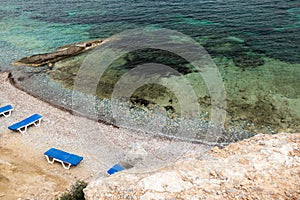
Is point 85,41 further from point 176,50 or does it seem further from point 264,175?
point 264,175

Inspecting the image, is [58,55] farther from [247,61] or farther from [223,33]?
[247,61]

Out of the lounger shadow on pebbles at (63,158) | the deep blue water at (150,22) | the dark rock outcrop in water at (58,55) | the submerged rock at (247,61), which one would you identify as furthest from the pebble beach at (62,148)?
the deep blue water at (150,22)

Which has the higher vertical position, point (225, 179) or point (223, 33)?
point (223, 33)

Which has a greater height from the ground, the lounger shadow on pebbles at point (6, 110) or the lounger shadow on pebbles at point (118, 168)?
the lounger shadow on pebbles at point (6, 110)

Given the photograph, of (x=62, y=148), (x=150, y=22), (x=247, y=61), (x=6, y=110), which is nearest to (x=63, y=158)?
(x=62, y=148)

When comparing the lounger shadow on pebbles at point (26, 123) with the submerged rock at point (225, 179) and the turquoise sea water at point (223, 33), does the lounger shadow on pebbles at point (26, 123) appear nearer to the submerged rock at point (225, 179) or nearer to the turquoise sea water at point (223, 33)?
the turquoise sea water at point (223, 33)

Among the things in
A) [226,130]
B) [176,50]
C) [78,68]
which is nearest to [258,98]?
[226,130]

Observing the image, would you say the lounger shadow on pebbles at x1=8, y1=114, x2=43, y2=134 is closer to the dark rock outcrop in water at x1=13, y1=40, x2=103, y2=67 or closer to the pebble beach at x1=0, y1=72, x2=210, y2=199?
the pebble beach at x1=0, y1=72, x2=210, y2=199
